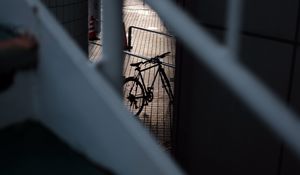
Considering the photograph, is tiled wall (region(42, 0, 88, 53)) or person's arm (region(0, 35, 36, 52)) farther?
tiled wall (region(42, 0, 88, 53))

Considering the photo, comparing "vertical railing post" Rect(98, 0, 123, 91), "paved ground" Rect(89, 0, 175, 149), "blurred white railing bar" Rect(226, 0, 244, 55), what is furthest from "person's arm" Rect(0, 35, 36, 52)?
"paved ground" Rect(89, 0, 175, 149)

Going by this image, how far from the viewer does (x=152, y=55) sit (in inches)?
476

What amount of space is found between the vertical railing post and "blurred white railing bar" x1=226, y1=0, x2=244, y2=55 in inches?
16.2

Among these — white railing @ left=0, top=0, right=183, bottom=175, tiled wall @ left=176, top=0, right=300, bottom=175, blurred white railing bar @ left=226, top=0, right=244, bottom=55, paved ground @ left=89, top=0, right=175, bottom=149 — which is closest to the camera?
blurred white railing bar @ left=226, top=0, right=244, bottom=55

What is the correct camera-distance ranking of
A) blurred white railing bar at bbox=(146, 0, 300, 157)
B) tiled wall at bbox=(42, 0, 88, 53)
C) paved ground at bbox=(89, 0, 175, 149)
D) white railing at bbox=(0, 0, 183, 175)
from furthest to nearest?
paved ground at bbox=(89, 0, 175, 149) < tiled wall at bbox=(42, 0, 88, 53) < white railing at bbox=(0, 0, 183, 175) < blurred white railing bar at bbox=(146, 0, 300, 157)

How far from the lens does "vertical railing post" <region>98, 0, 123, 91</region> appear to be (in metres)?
1.19

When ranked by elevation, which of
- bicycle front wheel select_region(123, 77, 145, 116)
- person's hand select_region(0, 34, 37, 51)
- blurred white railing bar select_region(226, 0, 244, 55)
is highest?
blurred white railing bar select_region(226, 0, 244, 55)

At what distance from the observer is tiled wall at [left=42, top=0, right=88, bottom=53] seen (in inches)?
166

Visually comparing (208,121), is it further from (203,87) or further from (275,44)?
(275,44)

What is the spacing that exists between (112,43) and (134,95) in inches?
269

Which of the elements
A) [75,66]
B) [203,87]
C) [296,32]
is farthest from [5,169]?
[203,87]

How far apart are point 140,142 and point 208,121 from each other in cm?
351

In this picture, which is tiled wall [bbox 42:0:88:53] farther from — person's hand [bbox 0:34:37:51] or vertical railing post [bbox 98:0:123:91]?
vertical railing post [bbox 98:0:123:91]

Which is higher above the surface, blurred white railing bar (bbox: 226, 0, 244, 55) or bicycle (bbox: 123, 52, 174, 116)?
blurred white railing bar (bbox: 226, 0, 244, 55)
